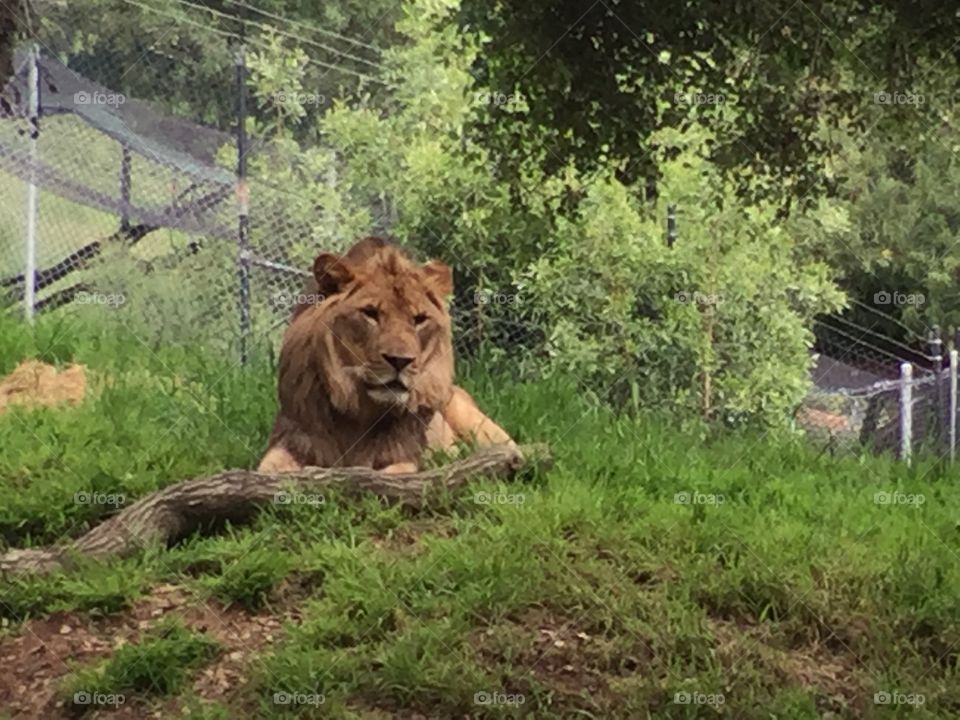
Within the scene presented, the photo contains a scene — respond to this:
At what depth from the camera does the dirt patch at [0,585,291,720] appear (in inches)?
152

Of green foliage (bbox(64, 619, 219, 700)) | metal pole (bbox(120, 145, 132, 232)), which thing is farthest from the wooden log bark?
metal pole (bbox(120, 145, 132, 232))

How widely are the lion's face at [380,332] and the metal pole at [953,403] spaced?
110 inches

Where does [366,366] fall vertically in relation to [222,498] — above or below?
above

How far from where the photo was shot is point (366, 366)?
4855 millimetres

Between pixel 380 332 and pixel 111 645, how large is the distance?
1373mm

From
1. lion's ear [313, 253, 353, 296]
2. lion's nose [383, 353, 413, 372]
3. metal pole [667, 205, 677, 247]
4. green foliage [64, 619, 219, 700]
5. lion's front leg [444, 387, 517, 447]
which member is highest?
metal pole [667, 205, 677, 247]

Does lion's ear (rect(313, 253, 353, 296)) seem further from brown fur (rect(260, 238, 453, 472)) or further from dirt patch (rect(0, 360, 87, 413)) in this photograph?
dirt patch (rect(0, 360, 87, 413))

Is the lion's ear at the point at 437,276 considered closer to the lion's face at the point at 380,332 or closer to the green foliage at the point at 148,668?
the lion's face at the point at 380,332

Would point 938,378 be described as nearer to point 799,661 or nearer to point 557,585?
point 799,661

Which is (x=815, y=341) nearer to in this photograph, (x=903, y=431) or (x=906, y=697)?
(x=903, y=431)

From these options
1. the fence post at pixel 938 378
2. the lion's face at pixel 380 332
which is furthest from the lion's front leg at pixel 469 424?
the fence post at pixel 938 378

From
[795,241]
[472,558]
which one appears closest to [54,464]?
[472,558]

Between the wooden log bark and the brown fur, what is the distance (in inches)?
6.6

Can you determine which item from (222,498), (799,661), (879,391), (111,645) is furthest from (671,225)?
(111,645)
